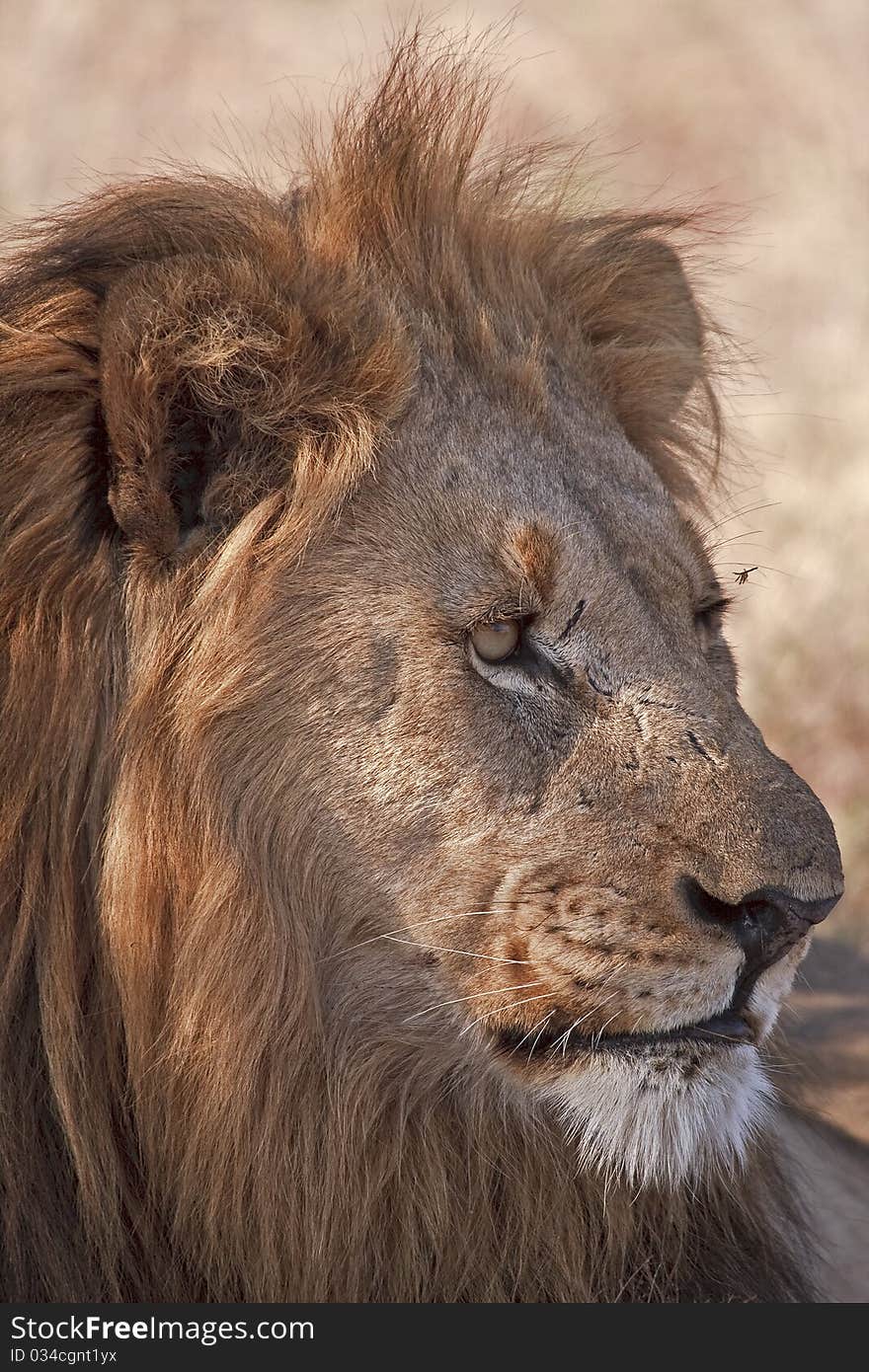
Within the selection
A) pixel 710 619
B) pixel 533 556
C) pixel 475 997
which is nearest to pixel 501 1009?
pixel 475 997

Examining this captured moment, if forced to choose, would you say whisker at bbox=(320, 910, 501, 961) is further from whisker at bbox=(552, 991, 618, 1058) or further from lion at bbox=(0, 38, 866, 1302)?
whisker at bbox=(552, 991, 618, 1058)

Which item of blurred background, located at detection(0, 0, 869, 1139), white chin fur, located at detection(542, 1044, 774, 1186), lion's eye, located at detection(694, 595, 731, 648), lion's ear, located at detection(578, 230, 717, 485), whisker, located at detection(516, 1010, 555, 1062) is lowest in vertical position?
white chin fur, located at detection(542, 1044, 774, 1186)

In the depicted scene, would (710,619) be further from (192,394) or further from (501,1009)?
(192,394)

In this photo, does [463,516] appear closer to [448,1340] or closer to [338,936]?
[338,936]

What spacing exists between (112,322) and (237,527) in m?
0.36

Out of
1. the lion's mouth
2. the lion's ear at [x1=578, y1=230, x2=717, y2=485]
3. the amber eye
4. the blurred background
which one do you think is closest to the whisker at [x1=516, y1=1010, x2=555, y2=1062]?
the lion's mouth

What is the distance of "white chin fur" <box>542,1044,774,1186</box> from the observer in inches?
100

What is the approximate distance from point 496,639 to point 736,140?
10.3 m

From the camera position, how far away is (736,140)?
1206cm

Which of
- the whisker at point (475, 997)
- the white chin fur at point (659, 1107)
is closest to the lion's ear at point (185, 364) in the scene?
the whisker at point (475, 997)

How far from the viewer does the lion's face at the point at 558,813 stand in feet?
8.27

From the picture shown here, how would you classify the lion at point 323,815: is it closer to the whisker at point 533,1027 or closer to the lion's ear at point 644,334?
the whisker at point 533,1027

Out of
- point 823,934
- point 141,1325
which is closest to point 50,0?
point 823,934

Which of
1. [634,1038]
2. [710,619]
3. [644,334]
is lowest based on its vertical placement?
[634,1038]
